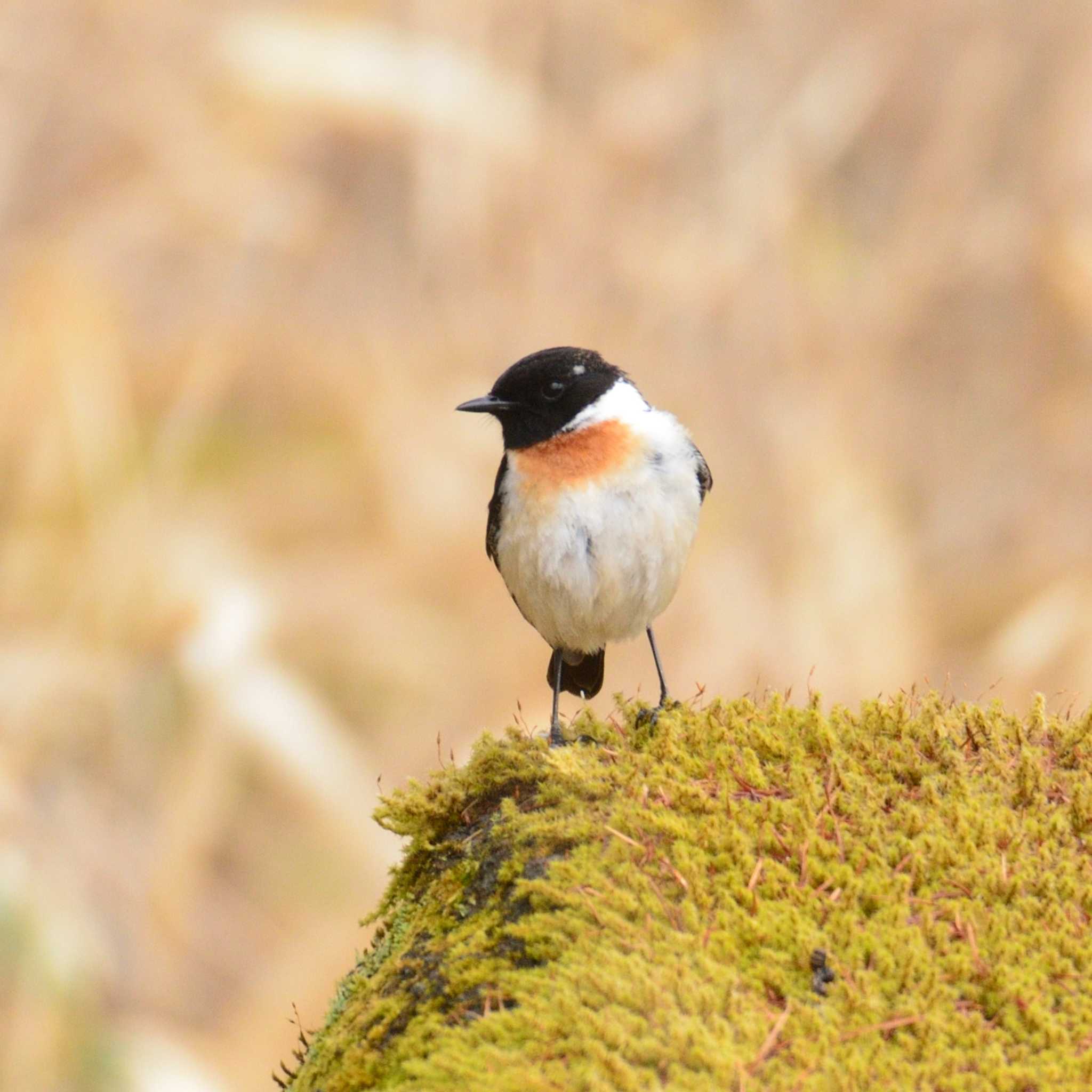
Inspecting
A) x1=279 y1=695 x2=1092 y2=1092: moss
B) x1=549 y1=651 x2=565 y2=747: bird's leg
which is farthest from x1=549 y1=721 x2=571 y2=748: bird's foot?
x1=279 y1=695 x2=1092 y2=1092: moss

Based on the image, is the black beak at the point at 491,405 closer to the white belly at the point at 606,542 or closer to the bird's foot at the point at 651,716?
the white belly at the point at 606,542

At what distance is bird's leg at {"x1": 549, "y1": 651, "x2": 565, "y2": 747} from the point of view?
368cm

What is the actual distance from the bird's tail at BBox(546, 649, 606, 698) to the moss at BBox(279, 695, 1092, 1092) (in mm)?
2143

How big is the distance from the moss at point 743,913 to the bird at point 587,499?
1.27 metres

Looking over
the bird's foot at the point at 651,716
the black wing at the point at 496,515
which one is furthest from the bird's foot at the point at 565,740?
the black wing at the point at 496,515

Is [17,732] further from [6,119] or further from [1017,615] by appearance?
[1017,615]

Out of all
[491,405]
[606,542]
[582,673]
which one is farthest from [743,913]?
[582,673]

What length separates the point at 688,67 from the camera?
1005cm

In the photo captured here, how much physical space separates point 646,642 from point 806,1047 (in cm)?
627

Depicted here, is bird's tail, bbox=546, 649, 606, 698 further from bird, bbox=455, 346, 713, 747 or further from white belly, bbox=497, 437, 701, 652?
white belly, bbox=497, 437, 701, 652

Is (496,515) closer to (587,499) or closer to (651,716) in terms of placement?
(587,499)

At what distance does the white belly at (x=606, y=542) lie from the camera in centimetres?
464

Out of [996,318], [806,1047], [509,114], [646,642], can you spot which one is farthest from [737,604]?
[806,1047]

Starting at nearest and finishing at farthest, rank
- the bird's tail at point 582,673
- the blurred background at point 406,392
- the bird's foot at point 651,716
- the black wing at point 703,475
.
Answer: the bird's foot at point 651,716 → the black wing at point 703,475 → the bird's tail at point 582,673 → the blurred background at point 406,392
